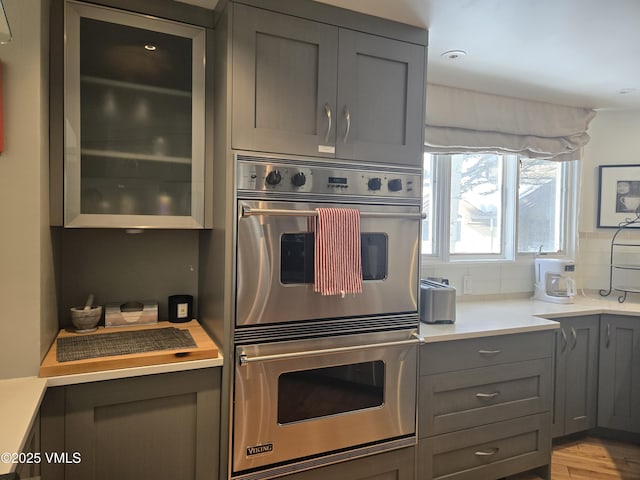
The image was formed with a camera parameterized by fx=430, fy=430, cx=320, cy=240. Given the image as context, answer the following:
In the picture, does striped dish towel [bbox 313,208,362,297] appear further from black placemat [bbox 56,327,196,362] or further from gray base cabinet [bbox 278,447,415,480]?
gray base cabinet [bbox 278,447,415,480]

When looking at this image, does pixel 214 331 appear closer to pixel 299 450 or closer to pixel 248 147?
pixel 299 450

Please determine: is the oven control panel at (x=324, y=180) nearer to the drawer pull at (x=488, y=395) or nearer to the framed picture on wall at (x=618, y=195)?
the drawer pull at (x=488, y=395)

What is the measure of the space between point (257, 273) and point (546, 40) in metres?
1.73

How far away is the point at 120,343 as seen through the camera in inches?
63.7

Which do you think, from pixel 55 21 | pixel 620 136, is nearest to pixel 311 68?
pixel 55 21

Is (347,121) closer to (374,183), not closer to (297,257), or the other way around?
(374,183)

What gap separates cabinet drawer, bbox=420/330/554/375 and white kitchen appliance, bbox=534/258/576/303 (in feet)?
2.39

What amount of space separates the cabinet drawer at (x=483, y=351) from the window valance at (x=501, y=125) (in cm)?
122

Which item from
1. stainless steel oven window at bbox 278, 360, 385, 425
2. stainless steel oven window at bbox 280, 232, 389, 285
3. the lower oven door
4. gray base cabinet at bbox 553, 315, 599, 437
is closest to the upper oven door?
stainless steel oven window at bbox 280, 232, 389, 285

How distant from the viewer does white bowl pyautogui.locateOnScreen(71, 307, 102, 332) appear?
1.75 m

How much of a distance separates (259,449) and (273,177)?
1022 mm

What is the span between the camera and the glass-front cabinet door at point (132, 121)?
159 cm

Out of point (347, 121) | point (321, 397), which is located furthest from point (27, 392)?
point (347, 121)

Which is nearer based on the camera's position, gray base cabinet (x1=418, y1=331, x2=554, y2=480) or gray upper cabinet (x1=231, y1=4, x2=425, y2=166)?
gray upper cabinet (x1=231, y1=4, x2=425, y2=166)
